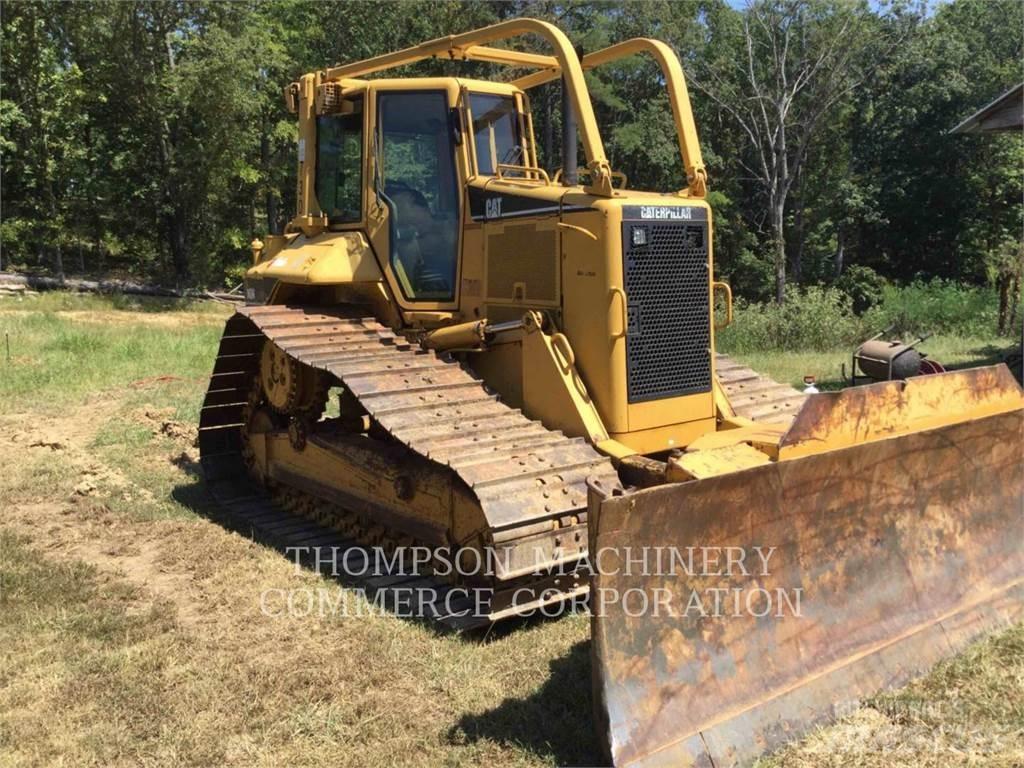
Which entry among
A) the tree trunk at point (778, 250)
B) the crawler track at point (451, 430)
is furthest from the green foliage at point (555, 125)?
the crawler track at point (451, 430)

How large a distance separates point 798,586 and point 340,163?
427 centimetres

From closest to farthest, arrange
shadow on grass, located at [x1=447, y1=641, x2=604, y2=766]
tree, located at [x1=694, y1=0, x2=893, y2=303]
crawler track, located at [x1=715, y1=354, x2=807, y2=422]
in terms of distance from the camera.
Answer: shadow on grass, located at [x1=447, y1=641, x2=604, y2=766] < crawler track, located at [x1=715, y1=354, x2=807, y2=422] < tree, located at [x1=694, y1=0, x2=893, y2=303]

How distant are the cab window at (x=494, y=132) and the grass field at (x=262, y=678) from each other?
285cm

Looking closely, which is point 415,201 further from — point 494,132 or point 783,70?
point 783,70

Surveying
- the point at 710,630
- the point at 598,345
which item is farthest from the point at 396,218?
the point at 710,630

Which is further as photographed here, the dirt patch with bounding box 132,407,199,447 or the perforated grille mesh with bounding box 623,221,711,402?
the dirt patch with bounding box 132,407,199,447

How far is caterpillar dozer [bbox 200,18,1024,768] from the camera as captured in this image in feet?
11.0

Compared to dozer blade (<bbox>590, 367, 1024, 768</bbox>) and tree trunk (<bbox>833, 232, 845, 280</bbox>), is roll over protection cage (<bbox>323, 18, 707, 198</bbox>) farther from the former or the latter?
tree trunk (<bbox>833, 232, 845, 280</bbox>)

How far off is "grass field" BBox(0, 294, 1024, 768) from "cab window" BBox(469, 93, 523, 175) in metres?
2.85

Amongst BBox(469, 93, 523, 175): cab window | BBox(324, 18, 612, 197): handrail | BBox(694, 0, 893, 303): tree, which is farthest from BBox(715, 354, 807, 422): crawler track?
BBox(694, 0, 893, 303): tree

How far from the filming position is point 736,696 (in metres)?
3.33

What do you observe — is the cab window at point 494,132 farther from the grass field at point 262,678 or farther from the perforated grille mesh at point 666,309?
the grass field at point 262,678

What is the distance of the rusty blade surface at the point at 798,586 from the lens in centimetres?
317

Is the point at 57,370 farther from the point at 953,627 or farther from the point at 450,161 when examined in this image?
the point at 953,627
